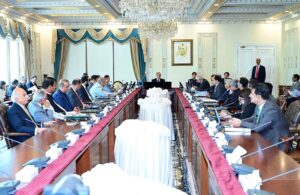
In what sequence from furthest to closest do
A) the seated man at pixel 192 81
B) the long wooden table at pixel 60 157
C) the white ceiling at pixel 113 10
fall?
the seated man at pixel 192 81, the white ceiling at pixel 113 10, the long wooden table at pixel 60 157

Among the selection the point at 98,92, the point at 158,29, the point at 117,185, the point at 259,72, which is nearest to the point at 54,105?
the point at 98,92

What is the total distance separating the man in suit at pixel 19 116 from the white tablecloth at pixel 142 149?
114 centimetres

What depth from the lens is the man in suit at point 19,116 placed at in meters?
3.98

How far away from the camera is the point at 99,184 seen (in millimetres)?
1582

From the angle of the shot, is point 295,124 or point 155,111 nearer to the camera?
point 295,124

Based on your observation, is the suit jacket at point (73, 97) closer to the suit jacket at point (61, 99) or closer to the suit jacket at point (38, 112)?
the suit jacket at point (61, 99)

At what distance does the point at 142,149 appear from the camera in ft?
11.3

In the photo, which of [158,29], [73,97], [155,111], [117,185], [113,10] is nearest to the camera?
[117,185]

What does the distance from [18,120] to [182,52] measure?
31.6ft

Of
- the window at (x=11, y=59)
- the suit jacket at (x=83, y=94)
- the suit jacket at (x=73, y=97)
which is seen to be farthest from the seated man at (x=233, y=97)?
the window at (x=11, y=59)

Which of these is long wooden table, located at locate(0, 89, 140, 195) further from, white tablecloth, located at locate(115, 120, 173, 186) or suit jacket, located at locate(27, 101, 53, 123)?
suit jacket, located at locate(27, 101, 53, 123)

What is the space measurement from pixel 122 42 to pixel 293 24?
19.2 feet

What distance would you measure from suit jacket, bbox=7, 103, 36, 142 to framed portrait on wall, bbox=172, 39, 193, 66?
9433mm

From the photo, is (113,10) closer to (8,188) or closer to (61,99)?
(61,99)
